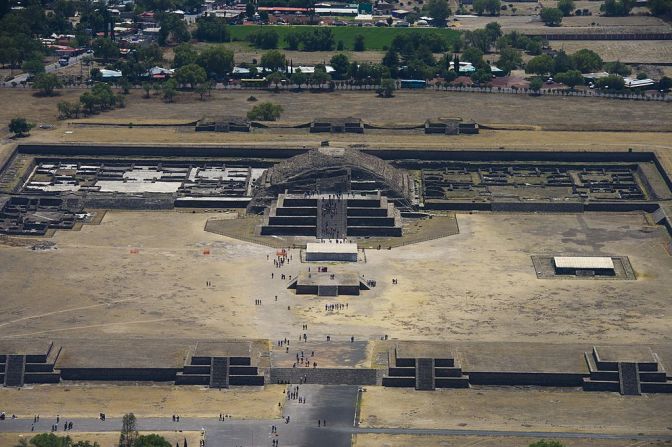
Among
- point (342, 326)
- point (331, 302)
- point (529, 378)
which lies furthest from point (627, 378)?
point (331, 302)

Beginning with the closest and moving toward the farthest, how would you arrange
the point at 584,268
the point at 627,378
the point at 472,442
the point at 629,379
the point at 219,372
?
the point at 472,442 < the point at 629,379 < the point at 627,378 < the point at 219,372 < the point at 584,268

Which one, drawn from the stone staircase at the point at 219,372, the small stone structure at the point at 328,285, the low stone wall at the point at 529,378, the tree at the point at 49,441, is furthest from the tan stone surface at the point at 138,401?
the small stone structure at the point at 328,285

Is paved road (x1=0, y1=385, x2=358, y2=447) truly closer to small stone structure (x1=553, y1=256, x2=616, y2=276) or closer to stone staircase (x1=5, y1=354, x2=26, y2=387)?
stone staircase (x1=5, y1=354, x2=26, y2=387)

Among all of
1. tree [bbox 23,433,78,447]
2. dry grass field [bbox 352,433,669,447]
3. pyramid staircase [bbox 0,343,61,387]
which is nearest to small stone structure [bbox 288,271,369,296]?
pyramid staircase [bbox 0,343,61,387]

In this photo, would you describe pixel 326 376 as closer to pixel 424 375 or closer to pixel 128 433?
pixel 424 375

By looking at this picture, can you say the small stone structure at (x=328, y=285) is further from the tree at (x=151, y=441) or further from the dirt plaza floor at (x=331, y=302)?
the tree at (x=151, y=441)
